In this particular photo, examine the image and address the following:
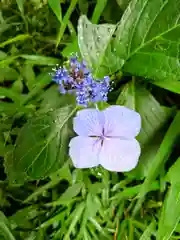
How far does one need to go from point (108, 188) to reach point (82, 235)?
0.25 feet

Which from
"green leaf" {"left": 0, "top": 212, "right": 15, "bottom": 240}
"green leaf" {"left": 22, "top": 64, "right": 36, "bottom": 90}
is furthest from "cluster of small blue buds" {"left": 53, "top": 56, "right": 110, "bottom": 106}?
"green leaf" {"left": 0, "top": 212, "right": 15, "bottom": 240}

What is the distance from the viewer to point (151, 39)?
1.63ft

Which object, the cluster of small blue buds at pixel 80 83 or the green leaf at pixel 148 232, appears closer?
→ the cluster of small blue buds at pixel 80 83

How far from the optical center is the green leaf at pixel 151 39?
0.48 meters

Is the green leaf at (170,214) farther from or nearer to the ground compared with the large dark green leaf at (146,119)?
nearer to the ground

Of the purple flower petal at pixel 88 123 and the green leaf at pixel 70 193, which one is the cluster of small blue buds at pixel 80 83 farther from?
the green leaf at pixel 70 193

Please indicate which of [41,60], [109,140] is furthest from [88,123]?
[41,60]

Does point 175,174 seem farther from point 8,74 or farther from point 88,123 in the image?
point 8,74

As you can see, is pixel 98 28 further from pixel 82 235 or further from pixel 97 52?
pixel 82 235

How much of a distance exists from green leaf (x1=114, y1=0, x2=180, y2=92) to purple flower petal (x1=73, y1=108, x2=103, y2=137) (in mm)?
75

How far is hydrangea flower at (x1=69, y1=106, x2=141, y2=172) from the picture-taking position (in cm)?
48

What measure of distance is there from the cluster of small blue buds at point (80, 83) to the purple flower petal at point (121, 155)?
0.06 m

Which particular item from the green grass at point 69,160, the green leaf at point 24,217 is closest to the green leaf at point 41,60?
the green grass at point 69,160

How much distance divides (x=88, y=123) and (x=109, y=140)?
0.10 feet
